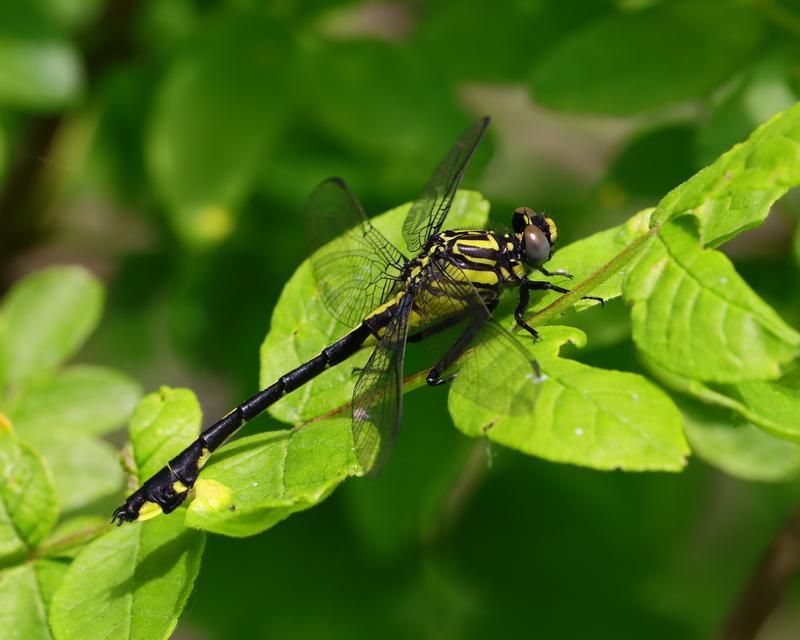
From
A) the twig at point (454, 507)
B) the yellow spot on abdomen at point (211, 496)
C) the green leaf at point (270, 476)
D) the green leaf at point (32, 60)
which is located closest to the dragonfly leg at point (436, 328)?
the green leaf at point (270, 476)

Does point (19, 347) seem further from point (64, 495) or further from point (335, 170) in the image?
point (335, 170)

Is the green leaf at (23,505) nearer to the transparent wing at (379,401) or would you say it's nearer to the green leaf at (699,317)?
the transparent wing at (379,401)

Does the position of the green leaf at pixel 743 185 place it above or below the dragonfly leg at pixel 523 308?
above

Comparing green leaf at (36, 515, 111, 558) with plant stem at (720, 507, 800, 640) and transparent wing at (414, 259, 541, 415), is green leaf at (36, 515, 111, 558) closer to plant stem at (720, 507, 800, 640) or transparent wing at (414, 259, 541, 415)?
transparent wing at (414, 259, 541, 415)

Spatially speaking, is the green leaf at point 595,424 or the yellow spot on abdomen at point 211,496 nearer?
the green leaf at point 595,424

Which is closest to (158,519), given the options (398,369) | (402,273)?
(398,369)

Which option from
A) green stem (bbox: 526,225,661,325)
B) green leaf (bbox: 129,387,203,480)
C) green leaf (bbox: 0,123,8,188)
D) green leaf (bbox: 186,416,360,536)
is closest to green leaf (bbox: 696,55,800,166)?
green stem (bbox: 526,225,661,325)

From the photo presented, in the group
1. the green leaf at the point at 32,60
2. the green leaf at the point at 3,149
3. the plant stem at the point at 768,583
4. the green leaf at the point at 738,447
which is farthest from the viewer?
the green leaf at the point at 3,149
